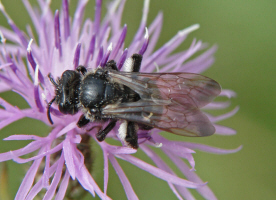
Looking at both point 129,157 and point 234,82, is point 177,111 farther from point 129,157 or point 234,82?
point 234,82

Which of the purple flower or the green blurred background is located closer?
the purple flower

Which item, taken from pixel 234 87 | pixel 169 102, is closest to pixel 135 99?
pixel 169 102

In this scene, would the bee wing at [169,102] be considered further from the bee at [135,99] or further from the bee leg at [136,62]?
the bee leg at [136,62]

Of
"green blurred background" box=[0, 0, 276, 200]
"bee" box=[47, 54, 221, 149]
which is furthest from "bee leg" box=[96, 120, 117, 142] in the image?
"green blurred background" box=[0, 0, 276, 200]

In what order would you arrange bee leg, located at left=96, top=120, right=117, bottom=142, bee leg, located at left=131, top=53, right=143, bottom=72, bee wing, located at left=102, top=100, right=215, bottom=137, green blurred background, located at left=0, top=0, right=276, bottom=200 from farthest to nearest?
green blurred background, located at left=0, top=0, right=276, bottom=200 → bee leg, located at left=131, top=53, right=143, bottom=72 → bee leg, located at left=96, top=120, right=117, bottom=142 → bee wing, located at left=102, top=100, right=215, bottom=137

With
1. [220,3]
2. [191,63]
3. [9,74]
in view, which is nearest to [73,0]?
[220,3]

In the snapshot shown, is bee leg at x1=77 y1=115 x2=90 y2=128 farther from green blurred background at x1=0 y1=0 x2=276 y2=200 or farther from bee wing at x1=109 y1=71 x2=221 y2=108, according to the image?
green blurred background at x1=0 y1=0 x2=276 y2=200
